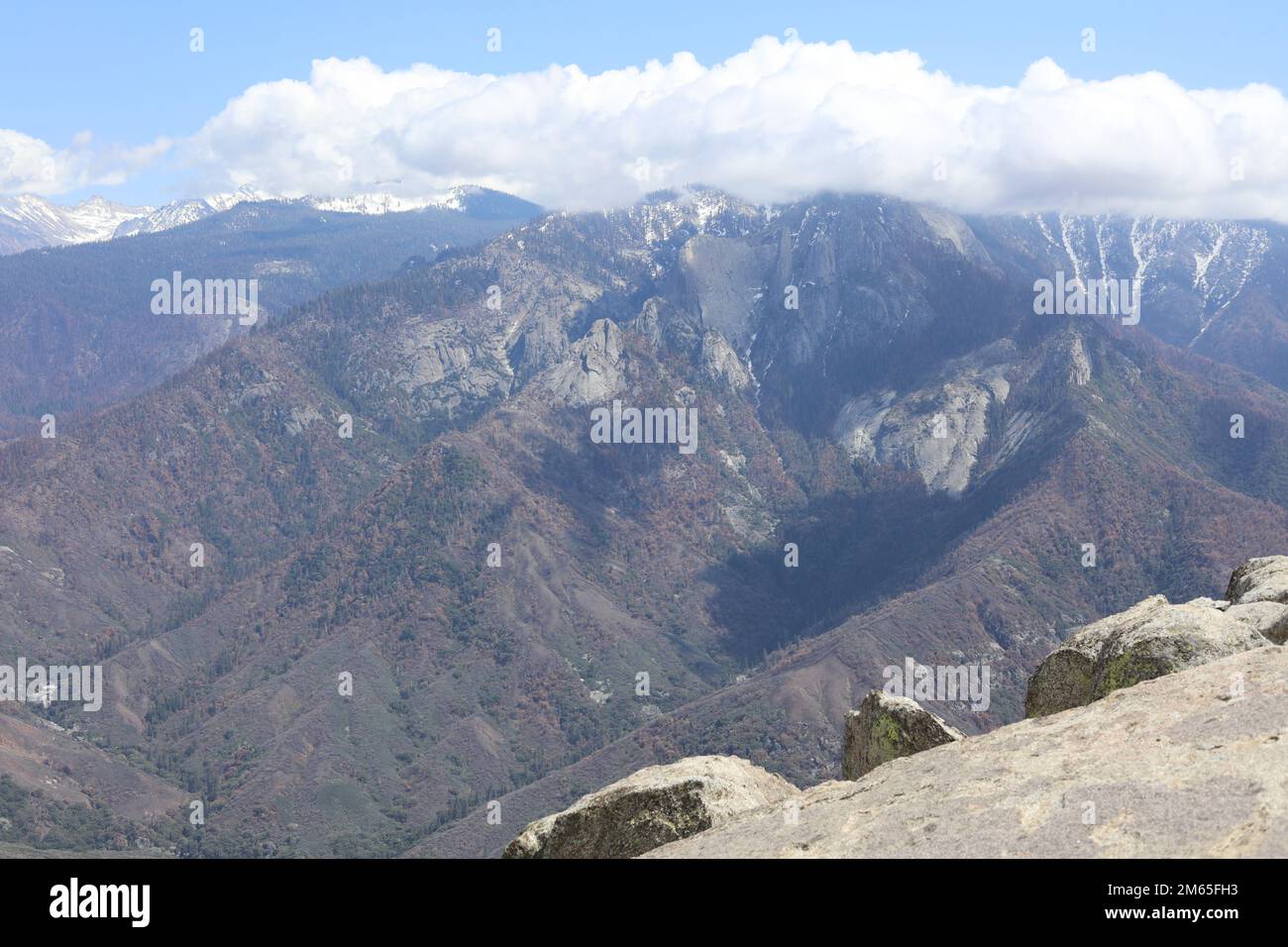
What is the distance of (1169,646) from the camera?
36.2 metres

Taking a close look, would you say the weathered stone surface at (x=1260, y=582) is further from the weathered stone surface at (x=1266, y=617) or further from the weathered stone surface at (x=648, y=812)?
the weathered stone surface at (x=648, y=812)

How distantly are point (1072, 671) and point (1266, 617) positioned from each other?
22.7 feet

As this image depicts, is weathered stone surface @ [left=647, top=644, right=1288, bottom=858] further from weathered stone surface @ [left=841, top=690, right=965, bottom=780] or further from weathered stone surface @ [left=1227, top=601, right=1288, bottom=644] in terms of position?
weathered stone surface @ [left=1227, top=601, right=1288, bottom=644]

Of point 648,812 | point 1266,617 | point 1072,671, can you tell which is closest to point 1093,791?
point 648,812

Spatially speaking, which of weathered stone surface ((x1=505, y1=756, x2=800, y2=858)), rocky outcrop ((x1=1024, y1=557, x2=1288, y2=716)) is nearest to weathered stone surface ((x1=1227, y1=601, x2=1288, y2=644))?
rocky outcrop ((x1=1024, y1=557, x2=1288, y2=716))

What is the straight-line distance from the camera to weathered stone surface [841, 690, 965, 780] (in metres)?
39.2

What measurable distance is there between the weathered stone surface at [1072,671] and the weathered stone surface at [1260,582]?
6745 mm

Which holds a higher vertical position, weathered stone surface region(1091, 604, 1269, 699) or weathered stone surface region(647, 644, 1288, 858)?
weathered stone surface region(1091, 604, 1269, 699)

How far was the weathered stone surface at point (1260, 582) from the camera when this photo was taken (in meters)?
46.1
